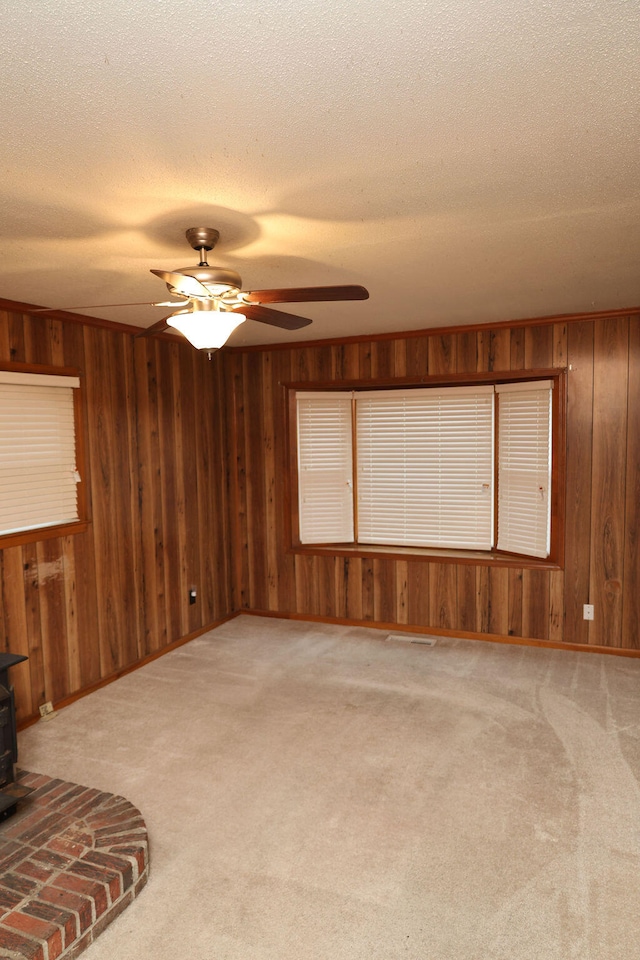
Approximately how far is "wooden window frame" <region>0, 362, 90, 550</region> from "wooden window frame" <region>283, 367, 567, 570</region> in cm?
185

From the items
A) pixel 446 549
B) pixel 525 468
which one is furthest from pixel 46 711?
pixel 525 468

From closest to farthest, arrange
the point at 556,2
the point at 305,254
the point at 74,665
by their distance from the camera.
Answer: the point at 556,2, the point at 305,254, the point at 74,665

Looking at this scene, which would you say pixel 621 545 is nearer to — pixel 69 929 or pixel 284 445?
pixel 284 445

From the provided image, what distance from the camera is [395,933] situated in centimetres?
202

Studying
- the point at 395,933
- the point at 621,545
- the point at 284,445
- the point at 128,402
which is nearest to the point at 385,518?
the point at 284,445

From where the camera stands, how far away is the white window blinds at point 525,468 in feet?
14.9

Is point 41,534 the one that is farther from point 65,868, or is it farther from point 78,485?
point 65,868

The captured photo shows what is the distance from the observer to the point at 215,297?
7.52ft

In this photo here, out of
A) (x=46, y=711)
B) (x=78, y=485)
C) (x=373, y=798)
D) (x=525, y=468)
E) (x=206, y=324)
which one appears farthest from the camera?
(x=525, y=468)

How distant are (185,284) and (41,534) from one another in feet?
7.16

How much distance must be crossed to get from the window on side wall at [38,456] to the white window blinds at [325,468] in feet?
6.55

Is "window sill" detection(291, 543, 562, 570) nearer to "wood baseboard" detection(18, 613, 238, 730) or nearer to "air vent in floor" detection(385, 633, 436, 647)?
"air vent in floor" detection(385, 633, 436, 647)

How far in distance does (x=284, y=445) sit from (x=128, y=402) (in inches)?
57.5

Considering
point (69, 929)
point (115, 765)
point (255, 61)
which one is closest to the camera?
point (255, 61)
